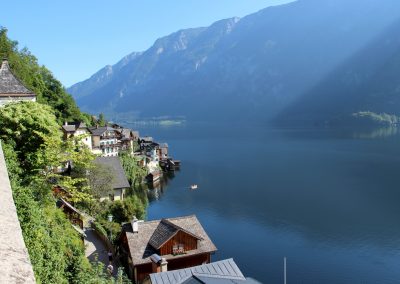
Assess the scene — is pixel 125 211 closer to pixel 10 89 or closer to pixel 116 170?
pixel 10 89

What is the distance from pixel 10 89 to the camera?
100.0 ft

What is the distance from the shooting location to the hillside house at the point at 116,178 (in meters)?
56.4

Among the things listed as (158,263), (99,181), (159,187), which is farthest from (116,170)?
(158,263)

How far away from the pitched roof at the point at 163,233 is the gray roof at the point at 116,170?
984 inches

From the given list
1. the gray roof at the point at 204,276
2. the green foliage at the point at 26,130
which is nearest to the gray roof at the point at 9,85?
the green foliage at the point at 26,130

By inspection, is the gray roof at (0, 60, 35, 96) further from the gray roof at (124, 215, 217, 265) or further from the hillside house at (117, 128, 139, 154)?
the hillside house at (117, 128, 139, 154)

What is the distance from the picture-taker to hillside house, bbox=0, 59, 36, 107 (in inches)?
1172

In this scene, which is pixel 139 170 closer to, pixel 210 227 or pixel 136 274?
pixel 210 227

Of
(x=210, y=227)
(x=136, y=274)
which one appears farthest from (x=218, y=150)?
(x=136, y=274)

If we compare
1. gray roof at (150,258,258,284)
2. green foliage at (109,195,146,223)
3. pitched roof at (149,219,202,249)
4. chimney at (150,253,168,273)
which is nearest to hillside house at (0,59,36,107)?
pitched roof at (149,219,202,249)

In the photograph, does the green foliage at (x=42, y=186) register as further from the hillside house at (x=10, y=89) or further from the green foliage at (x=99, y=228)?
the green foliage at (x=99, y=228)

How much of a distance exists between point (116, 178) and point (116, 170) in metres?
2.51

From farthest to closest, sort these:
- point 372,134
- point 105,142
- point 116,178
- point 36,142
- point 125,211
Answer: point 372,134
point 105,142
point 116,178
point 125,211
point 36,142

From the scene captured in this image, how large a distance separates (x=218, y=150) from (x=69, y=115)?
58.1m
